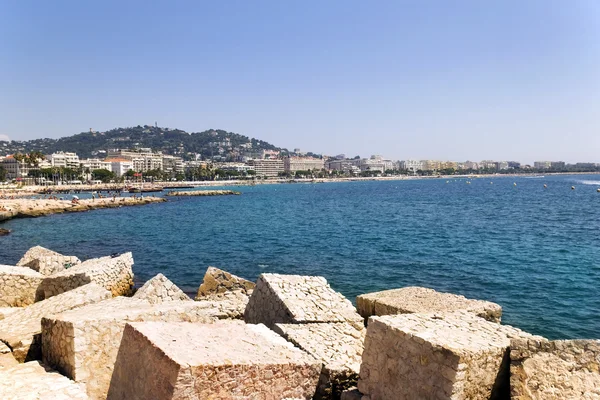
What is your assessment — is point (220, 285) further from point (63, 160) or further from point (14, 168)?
point (63, 160)

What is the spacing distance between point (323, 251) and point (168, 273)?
9.13 m

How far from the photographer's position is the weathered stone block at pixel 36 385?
225 inches

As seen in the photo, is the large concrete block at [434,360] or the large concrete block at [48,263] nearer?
the large concrete block at [434,360]

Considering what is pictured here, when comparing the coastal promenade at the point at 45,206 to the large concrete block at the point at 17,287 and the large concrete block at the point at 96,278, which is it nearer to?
the large concrete block at the point at 96,278

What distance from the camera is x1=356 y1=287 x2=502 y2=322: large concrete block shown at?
906cm

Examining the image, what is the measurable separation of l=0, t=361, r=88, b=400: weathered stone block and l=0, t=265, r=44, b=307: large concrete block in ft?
18.0

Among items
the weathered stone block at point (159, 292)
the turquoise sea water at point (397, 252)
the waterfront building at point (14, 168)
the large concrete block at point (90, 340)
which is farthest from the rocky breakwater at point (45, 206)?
the waterfront building at point (14, 168)

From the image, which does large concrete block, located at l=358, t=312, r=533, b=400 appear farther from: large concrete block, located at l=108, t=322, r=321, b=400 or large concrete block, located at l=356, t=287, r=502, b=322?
large concrete block, located at l=356, t=287, r=502, b=322

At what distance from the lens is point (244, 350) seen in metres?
5.50

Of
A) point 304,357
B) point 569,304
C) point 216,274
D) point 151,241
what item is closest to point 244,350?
point 304,357

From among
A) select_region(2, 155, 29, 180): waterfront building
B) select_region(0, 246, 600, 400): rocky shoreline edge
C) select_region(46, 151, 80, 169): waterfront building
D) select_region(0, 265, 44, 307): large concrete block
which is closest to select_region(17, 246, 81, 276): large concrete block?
select_region(0, 265, 44, 307): large concrete block

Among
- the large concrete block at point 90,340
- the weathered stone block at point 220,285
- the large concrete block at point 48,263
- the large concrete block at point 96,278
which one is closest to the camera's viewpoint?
the large concrete block at point 90,340

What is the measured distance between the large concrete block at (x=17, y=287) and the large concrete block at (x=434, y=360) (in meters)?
9.60

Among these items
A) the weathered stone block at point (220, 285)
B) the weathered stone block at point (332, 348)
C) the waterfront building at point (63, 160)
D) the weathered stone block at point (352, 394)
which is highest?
the waterfront building at point (63, 160)
